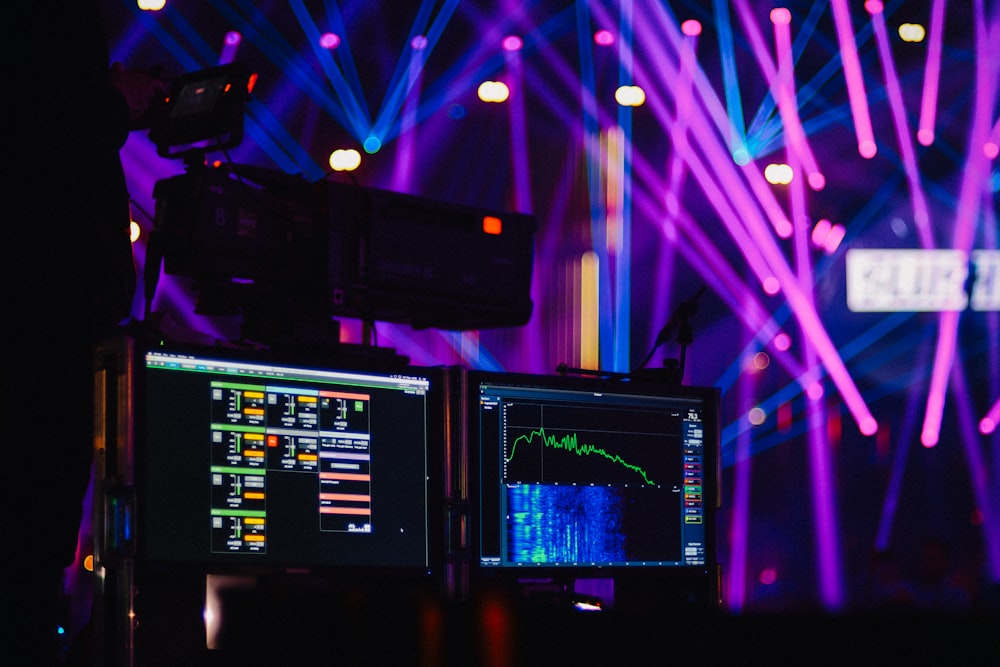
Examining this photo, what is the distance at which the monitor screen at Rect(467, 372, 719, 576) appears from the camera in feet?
7.61

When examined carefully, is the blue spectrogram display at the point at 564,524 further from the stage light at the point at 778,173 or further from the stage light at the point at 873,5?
the stage light at the point at 873,5

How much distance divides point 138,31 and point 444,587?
184 inches

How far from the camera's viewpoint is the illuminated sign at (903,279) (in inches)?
285

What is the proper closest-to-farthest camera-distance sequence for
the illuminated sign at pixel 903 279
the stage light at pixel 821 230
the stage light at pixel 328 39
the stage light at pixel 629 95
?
the stage light at pixel 328 39 → the stage light at pixel 629 95 → the illuminated sign at pixel 903 279 → the stage light at pixel 821 230

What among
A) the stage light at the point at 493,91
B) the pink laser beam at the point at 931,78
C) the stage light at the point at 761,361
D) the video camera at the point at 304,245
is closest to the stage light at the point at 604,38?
the stage light at the point at 493,91

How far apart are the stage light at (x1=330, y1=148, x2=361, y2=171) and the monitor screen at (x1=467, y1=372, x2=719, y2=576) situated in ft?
14.6

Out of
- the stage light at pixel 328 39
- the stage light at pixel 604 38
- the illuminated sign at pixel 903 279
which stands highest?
the stage light at pixel 604 38

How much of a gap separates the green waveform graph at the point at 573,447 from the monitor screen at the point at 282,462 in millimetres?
191

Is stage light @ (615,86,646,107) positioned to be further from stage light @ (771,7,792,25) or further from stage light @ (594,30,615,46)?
stage light @ (771,7,792,25)

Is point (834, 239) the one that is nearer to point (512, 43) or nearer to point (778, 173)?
point (778, 173)

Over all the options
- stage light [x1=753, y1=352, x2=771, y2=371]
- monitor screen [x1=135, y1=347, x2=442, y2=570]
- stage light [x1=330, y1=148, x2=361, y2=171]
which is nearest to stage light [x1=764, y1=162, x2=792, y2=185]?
stage light [x1=753, y1=352, x2=771, y2=371]

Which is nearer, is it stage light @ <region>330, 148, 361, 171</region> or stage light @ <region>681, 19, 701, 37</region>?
stage light @ <region>330, 148, 361, 171</region>

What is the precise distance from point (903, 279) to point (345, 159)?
317 cm

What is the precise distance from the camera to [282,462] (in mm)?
2055
